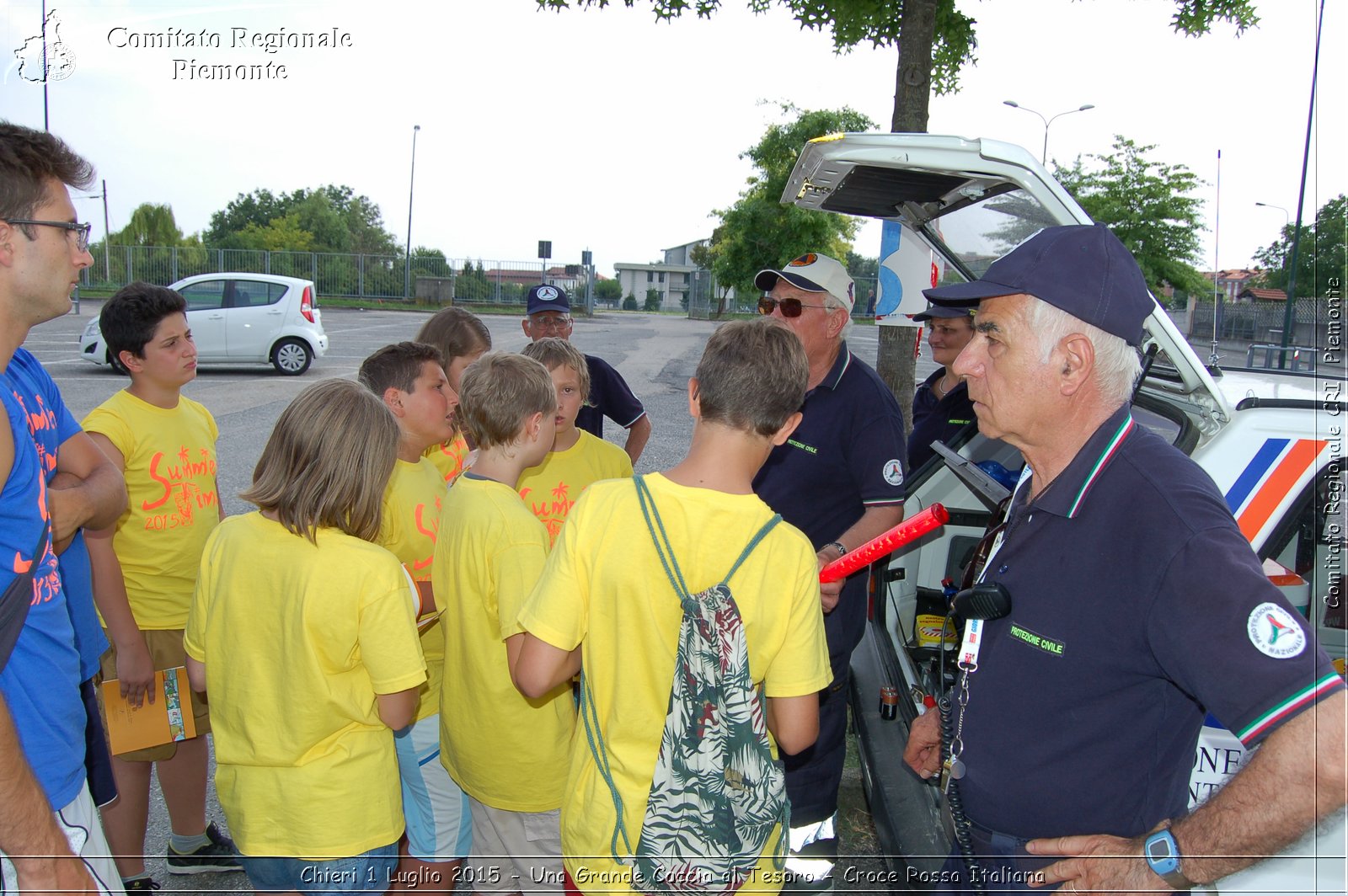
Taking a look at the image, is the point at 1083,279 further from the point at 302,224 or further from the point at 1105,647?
the point at 302,224

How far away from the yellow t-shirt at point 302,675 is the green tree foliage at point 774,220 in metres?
25.8

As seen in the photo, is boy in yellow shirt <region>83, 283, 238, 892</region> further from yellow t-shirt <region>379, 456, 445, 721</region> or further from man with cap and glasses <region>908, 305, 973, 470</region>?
man with cap and glasses <region>908, 305, 973, 470</region>

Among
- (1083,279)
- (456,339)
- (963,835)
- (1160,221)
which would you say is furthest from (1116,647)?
(1160,221)

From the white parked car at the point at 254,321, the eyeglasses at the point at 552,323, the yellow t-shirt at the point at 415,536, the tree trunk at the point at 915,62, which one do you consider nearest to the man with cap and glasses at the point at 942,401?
the tree trunk at the point at 915,62

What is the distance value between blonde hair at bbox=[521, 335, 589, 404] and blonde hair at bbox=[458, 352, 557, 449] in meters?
0.74

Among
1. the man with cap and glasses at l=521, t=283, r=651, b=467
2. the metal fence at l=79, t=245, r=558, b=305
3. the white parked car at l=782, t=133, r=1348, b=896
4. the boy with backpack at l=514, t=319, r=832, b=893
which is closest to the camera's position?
the boy with backpack at l=514, t=319, r=832, b=893

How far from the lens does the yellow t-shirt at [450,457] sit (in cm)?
362

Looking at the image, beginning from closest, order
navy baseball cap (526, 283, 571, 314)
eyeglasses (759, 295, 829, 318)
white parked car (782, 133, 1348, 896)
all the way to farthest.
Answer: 1. white parked car (782, 133, 1348, 896)
2. eyeglasses (759, 295, 829, 318)
3. navy baseball cap (526, 283, 571, 314)

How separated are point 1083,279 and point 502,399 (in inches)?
62.0

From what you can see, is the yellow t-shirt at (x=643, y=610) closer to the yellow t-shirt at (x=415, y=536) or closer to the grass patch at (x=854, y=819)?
the yellow t-shirt at (x=415, y=536)

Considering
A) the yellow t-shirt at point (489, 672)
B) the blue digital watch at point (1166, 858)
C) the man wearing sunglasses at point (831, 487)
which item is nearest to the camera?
the blue digital watch at point (1166, 858)

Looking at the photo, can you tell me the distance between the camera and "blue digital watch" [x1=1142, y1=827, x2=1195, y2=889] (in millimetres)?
1396

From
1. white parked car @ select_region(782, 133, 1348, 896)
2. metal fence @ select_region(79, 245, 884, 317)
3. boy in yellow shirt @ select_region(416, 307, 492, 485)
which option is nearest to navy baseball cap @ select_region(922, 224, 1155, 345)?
white parked car @ select_region(782, 133, 1348, 896)

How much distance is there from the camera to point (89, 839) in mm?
1878
